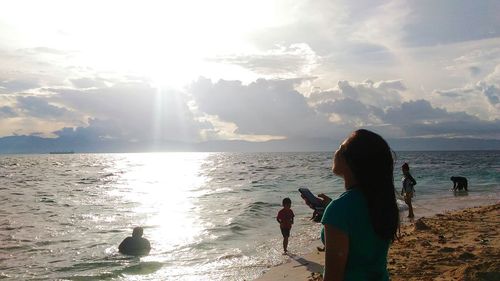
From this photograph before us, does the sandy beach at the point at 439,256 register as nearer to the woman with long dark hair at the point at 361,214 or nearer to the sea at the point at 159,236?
the sea at the point at 159,236

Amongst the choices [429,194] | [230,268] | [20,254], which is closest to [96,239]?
[20,254]

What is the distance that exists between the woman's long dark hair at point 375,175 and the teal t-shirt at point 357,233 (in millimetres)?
49

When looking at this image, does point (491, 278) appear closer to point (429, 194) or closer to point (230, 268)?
point (230, 268)

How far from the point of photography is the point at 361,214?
252cm

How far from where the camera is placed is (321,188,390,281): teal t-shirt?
246 centimetres

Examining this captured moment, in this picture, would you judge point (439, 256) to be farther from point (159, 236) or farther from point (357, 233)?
point (159, 236)

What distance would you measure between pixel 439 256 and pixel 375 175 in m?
8.66

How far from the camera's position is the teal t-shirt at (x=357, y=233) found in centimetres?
246

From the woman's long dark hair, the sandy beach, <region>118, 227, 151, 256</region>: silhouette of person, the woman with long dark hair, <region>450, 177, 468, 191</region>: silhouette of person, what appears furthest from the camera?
<region>450, 177, 468, 191</region>: silhouette of person

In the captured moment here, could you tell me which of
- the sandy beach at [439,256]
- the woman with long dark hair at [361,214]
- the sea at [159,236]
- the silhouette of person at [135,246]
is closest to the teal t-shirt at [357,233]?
the woman with long dark hair at [361,214]

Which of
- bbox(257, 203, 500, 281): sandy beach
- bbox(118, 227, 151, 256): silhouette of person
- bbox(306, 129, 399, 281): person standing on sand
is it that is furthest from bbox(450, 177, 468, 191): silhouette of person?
bbox(306, 129, 399, 281): person standing on sand

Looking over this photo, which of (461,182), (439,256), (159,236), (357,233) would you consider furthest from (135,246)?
(461,182)

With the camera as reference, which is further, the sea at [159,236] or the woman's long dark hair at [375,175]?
the sea at [159,236]

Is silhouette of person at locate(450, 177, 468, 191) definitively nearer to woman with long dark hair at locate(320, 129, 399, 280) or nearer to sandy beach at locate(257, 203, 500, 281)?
sandy beach at locate(257, 203, 500, 281)
